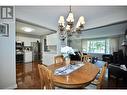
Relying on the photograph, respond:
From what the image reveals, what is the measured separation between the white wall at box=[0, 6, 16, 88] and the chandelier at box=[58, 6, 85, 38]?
88cm

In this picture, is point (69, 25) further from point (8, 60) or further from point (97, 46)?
point (8, 60)

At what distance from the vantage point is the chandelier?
191cm

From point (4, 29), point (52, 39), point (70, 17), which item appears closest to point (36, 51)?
point (52, 39)

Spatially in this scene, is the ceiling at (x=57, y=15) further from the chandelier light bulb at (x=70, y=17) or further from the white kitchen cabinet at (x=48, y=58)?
the white kitchen cabinet at (x=48, y=58)

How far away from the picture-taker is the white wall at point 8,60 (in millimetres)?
1962

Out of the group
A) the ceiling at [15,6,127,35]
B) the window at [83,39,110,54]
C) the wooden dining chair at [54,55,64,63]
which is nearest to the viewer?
the ceiling at [15,6,127,35]

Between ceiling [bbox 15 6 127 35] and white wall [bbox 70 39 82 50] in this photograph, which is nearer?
ceiling [bbox 15 6 127 35]

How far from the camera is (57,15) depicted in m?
1.92

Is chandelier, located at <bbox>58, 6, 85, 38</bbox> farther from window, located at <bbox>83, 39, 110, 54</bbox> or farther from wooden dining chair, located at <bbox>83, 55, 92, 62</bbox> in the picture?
wooden dining chair, located at <bbox>83, 55, 92, 62</bbox>

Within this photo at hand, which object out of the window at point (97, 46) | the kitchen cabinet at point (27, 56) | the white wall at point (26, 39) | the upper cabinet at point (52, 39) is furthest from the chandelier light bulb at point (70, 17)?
the kitchen cabinet at point (27, 56)

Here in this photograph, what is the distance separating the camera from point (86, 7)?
1.84 meters

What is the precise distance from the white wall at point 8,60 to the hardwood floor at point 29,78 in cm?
10

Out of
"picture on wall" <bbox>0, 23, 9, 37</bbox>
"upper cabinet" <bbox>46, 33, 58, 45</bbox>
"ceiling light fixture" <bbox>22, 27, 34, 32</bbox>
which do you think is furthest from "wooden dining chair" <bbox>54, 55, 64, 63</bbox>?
"picture on wall" <bbox>0, 23, 9, 37</bbox>

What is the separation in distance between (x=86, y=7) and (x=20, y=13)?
115cm
